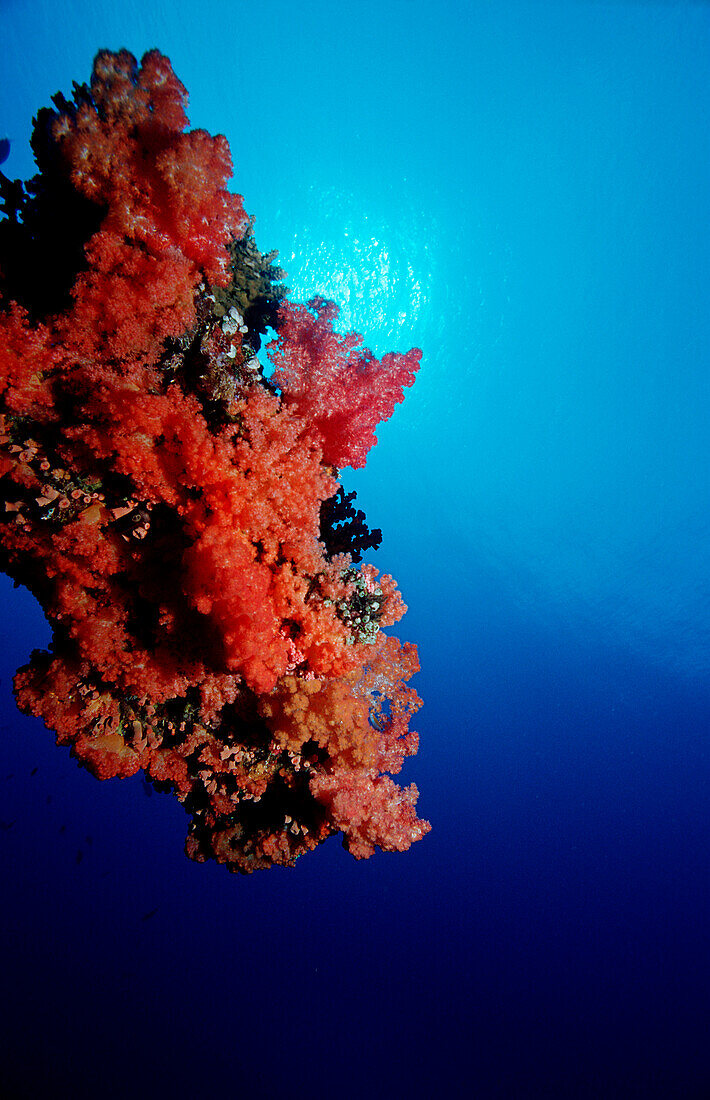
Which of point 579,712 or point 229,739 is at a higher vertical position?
point 579,712

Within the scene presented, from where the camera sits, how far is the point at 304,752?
5.37m

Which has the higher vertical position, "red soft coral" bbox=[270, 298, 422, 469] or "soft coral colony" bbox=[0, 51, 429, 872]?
"red soft coral" bbox=[270, 298, 422, 469]

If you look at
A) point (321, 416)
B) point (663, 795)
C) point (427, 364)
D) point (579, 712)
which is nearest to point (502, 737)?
point (579, 712)

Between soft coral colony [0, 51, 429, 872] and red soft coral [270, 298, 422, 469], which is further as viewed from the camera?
red soft coral [270, 298, 422, 469]

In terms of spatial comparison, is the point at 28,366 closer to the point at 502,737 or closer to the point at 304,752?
the point at 304,752

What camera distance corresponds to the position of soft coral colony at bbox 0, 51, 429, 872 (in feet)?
11.6

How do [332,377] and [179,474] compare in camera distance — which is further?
[332,377]

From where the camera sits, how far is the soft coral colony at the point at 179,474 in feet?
11.6

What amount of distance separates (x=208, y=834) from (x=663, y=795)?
3995 cm

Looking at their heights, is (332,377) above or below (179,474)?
above

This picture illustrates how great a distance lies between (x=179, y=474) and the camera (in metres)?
3.79

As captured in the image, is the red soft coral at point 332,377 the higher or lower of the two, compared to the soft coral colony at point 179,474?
higher

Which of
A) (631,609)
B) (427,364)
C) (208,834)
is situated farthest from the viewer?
(631,609)

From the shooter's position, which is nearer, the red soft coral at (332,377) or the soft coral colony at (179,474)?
the soft coral colony at (179,474)
